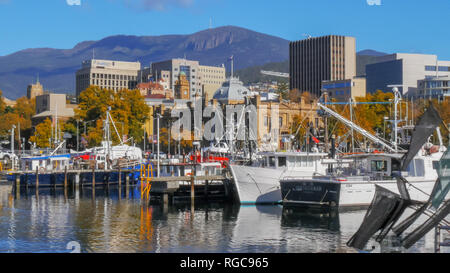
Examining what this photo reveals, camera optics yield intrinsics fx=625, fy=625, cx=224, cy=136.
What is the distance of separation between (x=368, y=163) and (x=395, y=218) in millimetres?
32535

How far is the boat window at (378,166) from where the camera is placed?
51.5 meters

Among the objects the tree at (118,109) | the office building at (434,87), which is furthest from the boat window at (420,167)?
the office building at (434,87)

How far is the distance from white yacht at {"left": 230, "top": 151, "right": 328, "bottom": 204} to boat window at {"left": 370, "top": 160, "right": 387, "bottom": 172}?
4.07 meters

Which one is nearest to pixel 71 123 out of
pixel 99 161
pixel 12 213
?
pixel 99 161

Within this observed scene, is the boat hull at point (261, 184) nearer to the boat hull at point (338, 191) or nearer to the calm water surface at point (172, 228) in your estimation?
the calm water surface at point (172, 228)

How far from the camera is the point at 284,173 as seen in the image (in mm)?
53094

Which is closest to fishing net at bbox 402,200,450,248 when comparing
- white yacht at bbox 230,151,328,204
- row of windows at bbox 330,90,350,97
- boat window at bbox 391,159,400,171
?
boat window at bbox 391,159,400,171

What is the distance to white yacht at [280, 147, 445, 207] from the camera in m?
47.2

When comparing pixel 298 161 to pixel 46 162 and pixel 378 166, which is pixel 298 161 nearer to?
pixel 378 166

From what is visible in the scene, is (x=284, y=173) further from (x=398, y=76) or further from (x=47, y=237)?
(x=398, y=76)

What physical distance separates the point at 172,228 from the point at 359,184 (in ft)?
50.5

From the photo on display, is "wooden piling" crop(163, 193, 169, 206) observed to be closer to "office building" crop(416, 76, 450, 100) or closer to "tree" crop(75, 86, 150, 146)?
"tree" crop(75, 86, 150, 146)

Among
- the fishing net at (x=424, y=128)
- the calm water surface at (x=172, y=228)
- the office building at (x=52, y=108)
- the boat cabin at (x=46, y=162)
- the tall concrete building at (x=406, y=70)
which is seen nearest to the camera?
the fishing net at (x=424, y=128)

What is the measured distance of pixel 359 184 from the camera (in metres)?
47.8
